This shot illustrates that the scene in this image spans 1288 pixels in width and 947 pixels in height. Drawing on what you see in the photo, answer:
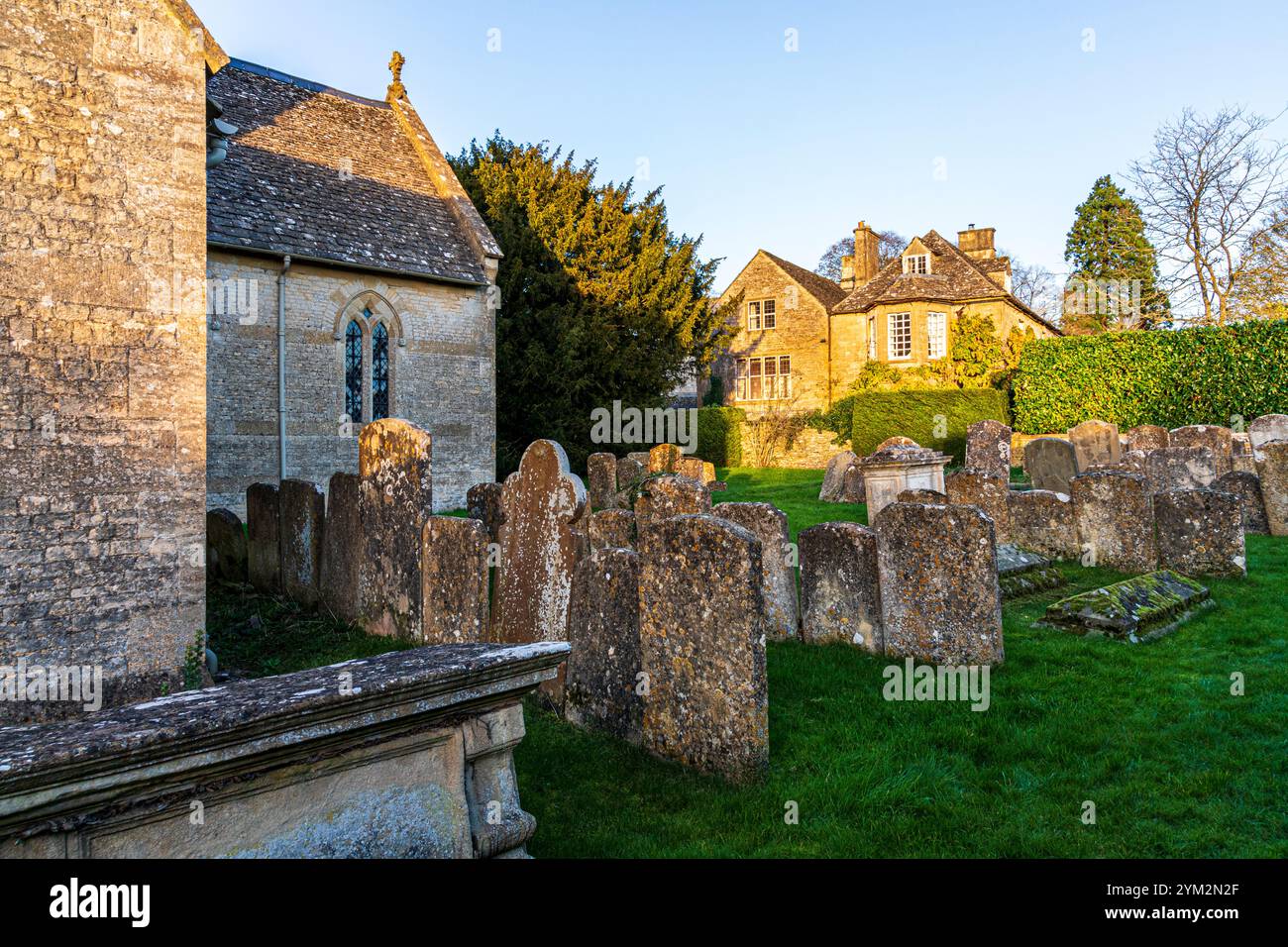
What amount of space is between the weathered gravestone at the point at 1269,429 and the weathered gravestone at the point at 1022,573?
10.4 m

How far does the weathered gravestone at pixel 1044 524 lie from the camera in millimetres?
10523

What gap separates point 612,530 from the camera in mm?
6898

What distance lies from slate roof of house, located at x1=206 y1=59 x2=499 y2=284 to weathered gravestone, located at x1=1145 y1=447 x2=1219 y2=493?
14404 millimetres

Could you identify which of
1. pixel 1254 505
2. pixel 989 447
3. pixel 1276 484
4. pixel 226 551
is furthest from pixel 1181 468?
pixel 226 551

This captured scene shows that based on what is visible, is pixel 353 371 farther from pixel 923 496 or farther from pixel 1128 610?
pixel 1128 610

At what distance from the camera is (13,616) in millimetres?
6145

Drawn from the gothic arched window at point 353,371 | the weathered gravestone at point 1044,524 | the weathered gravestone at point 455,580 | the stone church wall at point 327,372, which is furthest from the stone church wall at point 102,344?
the gothic arched window at point 353,371

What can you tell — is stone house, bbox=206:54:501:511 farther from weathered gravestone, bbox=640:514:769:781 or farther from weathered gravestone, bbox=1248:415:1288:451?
weathered gravestone, bbox=1248:415:1288:451

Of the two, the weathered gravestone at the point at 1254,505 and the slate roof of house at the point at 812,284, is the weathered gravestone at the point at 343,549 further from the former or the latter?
the slate roof of house at the point at 812,284

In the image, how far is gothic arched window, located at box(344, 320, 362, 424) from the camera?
17266 millimetres

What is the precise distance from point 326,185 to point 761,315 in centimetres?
2147
